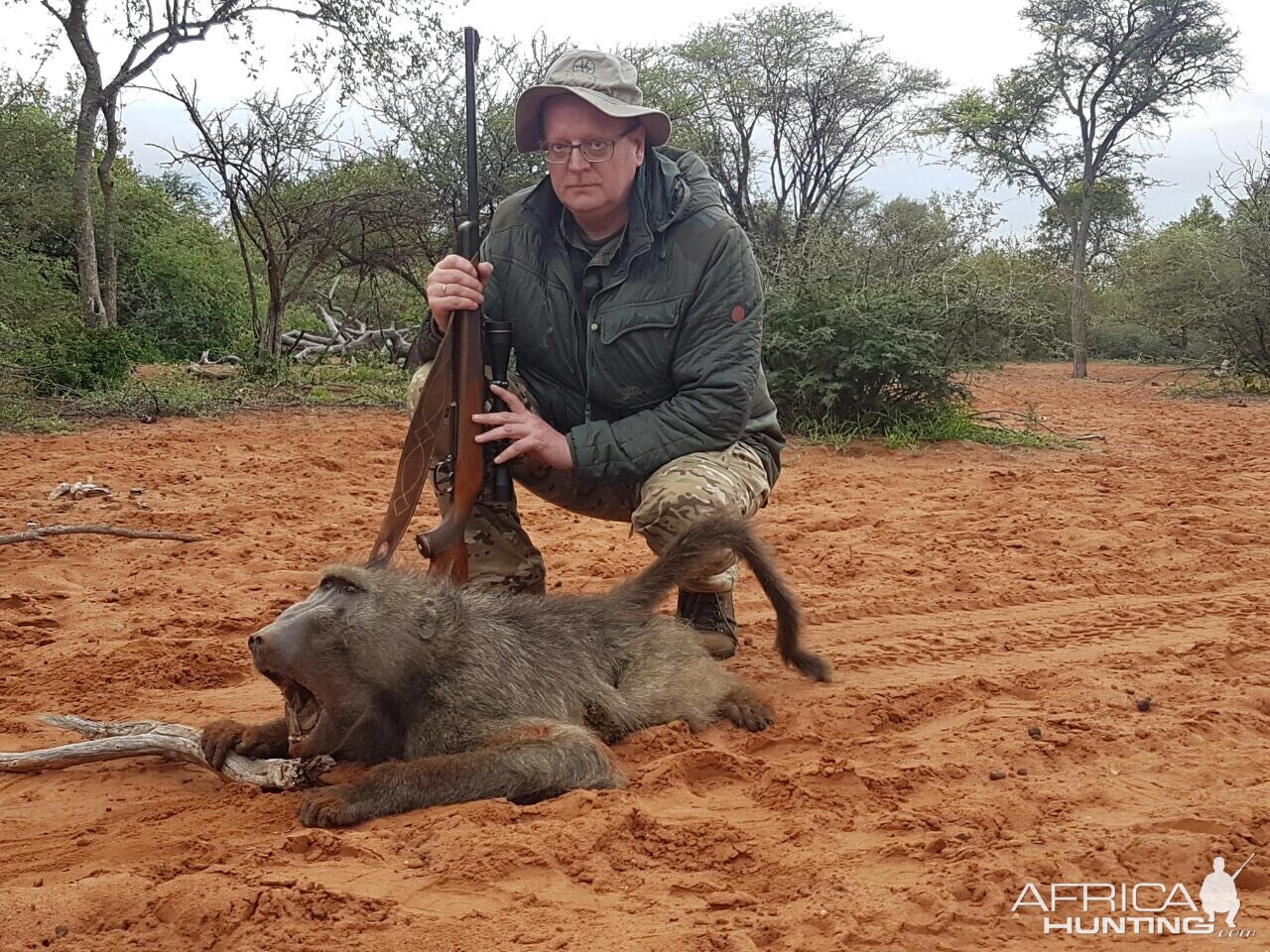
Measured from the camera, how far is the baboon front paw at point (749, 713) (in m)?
3.26

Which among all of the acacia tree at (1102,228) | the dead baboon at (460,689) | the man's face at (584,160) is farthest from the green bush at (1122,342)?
the dead baboon at (460,689)

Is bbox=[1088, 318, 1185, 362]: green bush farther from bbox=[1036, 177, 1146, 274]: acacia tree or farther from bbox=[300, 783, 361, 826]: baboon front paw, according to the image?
bbox=[300, 783, 361, 826]: baboon front paw

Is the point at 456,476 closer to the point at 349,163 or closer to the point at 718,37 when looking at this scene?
the point at 349,163

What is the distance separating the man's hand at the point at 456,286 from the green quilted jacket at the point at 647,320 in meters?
0.40

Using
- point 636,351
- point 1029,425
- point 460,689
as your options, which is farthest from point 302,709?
point 1029,425

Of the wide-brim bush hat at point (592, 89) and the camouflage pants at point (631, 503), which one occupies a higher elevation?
the wide-brim bush hat at point (592, 89)

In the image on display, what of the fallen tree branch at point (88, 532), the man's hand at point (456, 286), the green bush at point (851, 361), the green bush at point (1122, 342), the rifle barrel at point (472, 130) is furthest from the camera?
the green bush at point (1122, 342)

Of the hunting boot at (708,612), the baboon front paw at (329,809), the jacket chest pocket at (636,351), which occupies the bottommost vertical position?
the baboon front paw at (329,809)

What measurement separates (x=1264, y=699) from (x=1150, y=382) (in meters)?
18.3

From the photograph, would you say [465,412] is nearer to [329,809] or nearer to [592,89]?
[592,89]

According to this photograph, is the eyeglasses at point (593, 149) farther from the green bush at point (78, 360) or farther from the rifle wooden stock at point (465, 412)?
the green bush at point (78, 360)

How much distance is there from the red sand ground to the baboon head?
29 cm

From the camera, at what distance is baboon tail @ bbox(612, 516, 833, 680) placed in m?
3.57

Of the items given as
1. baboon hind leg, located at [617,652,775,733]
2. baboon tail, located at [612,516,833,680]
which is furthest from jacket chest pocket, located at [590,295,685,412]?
baboon hind leg, located at [617,652,775,733]
